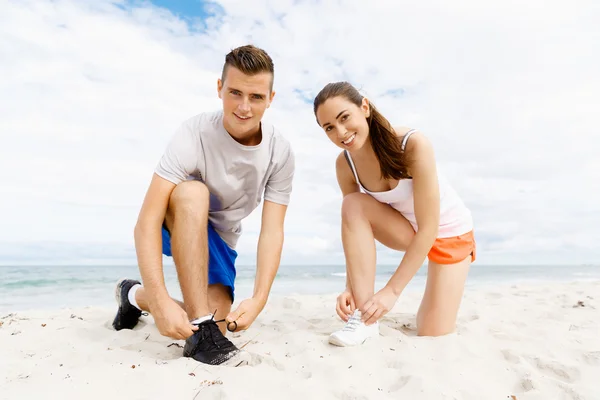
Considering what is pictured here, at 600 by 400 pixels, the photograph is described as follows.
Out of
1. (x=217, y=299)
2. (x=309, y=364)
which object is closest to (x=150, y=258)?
(x=217, y=299)

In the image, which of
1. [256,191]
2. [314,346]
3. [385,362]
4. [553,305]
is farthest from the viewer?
[553,305]

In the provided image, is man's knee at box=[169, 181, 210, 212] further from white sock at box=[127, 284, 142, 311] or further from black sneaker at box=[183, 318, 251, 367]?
white sock at box=[127, 284, 142, 311]

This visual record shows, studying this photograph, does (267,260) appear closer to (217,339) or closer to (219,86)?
(217,339)

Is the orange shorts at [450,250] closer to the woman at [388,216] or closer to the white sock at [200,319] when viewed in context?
the woman at [388,216]

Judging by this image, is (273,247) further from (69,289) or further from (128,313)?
(69,289)

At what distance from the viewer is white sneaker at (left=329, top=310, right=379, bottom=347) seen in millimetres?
2205

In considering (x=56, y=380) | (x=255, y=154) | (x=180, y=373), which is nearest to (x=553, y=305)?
(x=255, y=154)

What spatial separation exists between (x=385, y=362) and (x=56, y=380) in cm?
136

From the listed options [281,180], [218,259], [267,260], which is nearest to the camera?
[267,260]

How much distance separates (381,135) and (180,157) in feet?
3.55

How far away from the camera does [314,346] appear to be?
86.7 inches

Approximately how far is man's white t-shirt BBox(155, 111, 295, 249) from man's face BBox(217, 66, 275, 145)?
0.45 ft

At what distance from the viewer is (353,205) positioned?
104 inches

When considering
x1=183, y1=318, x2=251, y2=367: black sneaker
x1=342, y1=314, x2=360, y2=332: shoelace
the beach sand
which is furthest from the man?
x1=342, y1=314, x2=360, y2=332: shoelace
